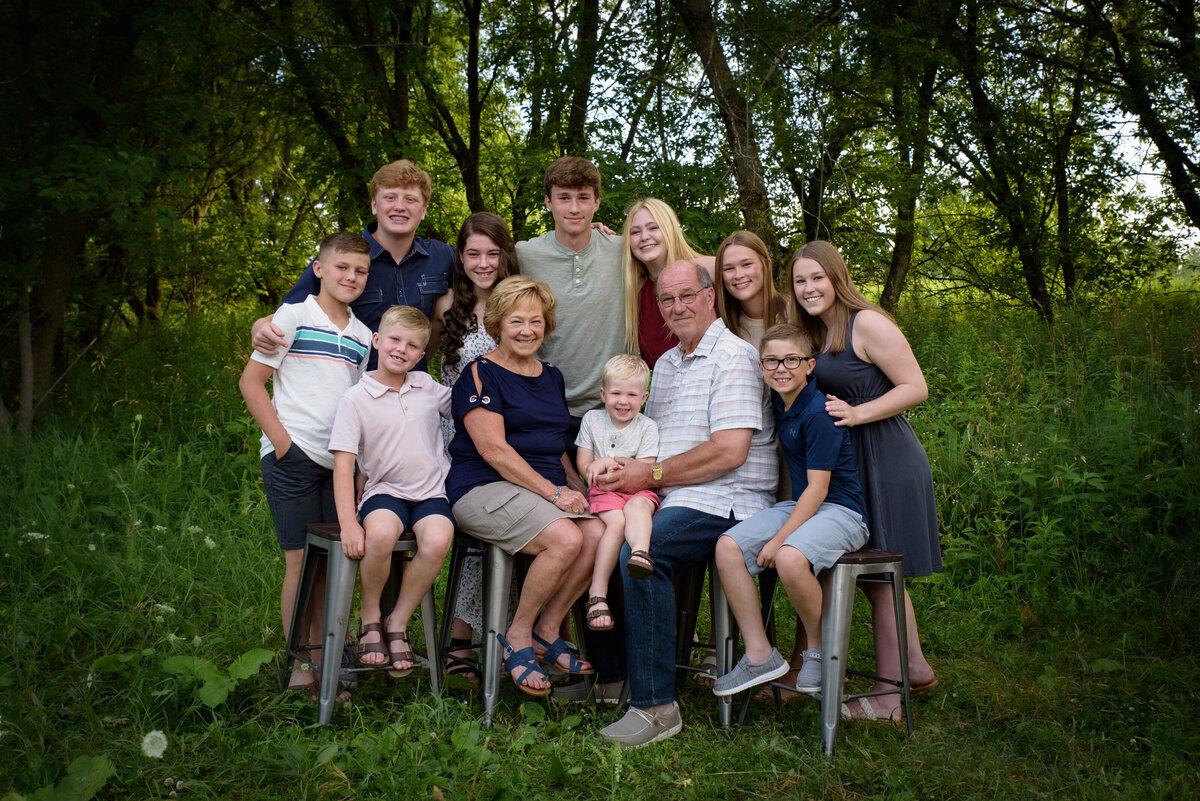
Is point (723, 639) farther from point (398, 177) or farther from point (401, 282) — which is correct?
point (398, 177)

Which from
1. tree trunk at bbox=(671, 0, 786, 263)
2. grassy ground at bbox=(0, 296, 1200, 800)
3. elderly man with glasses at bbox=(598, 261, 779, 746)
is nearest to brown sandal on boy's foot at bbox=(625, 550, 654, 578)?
elderly man with glasses at bbox=(598, 261, 779, 746)

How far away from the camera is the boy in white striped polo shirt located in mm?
3213

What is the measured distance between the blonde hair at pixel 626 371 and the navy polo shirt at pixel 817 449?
552 millimetres

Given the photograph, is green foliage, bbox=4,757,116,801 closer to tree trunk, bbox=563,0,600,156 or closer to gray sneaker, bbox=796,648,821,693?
gray sneaker, bbox=796,648,821,693

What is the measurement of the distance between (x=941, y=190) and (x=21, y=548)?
365 inches

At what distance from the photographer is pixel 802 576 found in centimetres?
287

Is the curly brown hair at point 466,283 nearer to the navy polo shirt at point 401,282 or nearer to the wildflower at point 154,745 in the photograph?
the navy polo shirt at point 401,282

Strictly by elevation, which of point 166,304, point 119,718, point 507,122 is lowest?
point 119,718

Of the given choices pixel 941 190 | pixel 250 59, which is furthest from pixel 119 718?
pixel 941 190

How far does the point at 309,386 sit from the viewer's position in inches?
128

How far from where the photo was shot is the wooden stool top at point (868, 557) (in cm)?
292

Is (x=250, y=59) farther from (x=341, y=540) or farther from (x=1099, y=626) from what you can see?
(x=1099, y=626)

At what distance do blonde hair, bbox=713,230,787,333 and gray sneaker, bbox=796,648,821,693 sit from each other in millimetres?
1296

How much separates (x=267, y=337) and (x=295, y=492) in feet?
1.99
